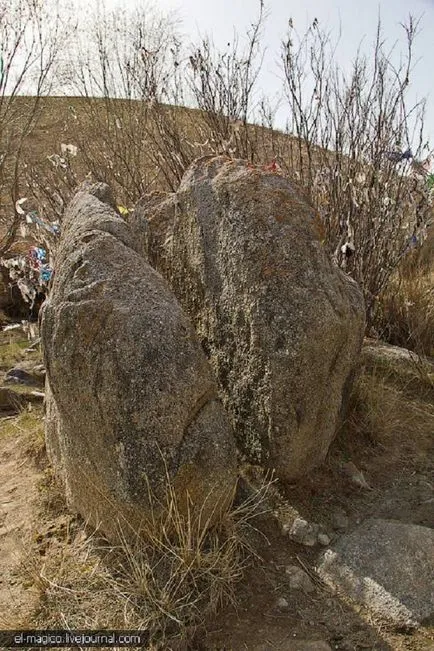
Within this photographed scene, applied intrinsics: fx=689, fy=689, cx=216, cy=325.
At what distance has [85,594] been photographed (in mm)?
2498

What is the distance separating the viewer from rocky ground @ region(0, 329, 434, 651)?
2426 mm

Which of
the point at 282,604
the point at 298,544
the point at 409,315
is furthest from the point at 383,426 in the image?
the point at 409,315

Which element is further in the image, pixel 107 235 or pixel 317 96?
pixel 317 96

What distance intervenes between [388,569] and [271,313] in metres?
1.13

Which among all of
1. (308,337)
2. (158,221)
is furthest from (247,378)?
(158,221)

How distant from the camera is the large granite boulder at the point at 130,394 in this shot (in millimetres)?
2479

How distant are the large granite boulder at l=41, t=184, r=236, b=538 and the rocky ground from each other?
330 millimetres

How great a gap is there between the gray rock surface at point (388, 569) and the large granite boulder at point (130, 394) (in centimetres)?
57

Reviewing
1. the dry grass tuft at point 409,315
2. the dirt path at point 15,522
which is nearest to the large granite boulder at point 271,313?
the dirt path at point 15,522

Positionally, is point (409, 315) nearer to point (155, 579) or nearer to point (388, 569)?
point (388, 569)

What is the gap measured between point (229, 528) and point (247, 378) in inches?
28.1

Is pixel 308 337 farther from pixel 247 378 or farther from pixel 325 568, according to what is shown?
pixel 325 568

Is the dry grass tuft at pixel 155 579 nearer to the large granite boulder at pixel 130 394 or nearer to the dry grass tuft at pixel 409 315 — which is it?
the large granite boulder at pixel 130 394

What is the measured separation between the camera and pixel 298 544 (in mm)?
2857
